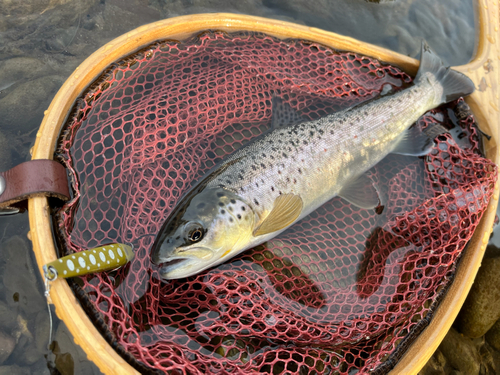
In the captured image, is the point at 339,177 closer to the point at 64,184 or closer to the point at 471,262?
the point at 471,262

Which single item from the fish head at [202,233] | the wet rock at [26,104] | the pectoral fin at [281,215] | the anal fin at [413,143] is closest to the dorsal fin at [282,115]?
the pectoral fin at [281,215]

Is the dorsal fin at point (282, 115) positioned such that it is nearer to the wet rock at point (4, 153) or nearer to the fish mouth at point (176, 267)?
the fish mouth at point (176, 267)

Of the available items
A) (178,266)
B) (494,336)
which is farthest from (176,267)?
(494,336)

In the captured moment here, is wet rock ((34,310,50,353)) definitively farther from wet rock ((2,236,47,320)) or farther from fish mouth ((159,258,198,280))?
fish mouth ((159,258,198,280))

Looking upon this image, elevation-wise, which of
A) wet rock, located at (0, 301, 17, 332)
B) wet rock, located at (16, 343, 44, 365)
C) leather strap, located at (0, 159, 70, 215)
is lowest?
wet rock, located at (16, 343, 44, 365)

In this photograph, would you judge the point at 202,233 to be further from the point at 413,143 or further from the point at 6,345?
the point at 413,143

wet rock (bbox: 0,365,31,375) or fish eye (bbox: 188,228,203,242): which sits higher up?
fish eye (bbox: 188,228,203,242)

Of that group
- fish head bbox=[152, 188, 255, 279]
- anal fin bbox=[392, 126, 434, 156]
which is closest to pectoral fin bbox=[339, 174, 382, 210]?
anal fin bbox=[392, 126, 434, 156]
